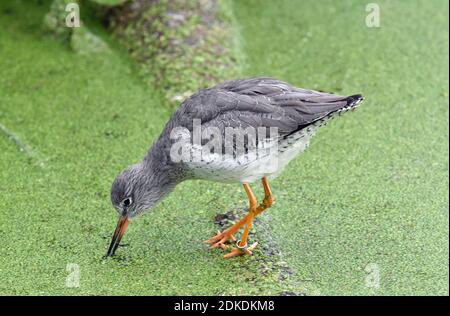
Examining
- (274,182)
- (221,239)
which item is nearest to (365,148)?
(274,182)

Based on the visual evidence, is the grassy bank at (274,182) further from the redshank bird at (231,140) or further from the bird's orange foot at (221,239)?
the redshank bird at (231,140)

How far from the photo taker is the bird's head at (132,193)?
460 cm

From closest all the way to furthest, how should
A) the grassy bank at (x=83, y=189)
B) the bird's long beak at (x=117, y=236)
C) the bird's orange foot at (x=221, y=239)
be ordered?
the grassy bank at (x=83, y=189)
the bird's long beak at (x=117, y=236)
the bird's orange foot at (x=221, y=239)

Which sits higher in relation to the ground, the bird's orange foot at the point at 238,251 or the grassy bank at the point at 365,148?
the grassy bank at the point at 365,148

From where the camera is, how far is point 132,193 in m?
4.62

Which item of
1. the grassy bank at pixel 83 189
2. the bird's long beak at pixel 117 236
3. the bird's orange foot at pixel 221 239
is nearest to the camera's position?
the grassy bank at pixel 83 189

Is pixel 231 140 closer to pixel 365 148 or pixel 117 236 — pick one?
pixel 117 236

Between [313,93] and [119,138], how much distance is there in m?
1.80

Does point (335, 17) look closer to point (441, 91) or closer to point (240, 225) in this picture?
point (441, 91)

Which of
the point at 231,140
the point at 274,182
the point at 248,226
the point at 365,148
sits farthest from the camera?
the point at 365,148

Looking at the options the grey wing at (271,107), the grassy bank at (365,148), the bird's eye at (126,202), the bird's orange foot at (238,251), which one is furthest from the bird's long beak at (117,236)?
the grassy bank at (365,148)

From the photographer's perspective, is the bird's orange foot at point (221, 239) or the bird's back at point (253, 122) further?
the bird's orange foot at point (221, 239)

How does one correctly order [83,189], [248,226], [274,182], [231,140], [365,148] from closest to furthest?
[231,140] < [248,226] < [83,189] < [274,182] < [365,148]

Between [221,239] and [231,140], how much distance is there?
695mm
